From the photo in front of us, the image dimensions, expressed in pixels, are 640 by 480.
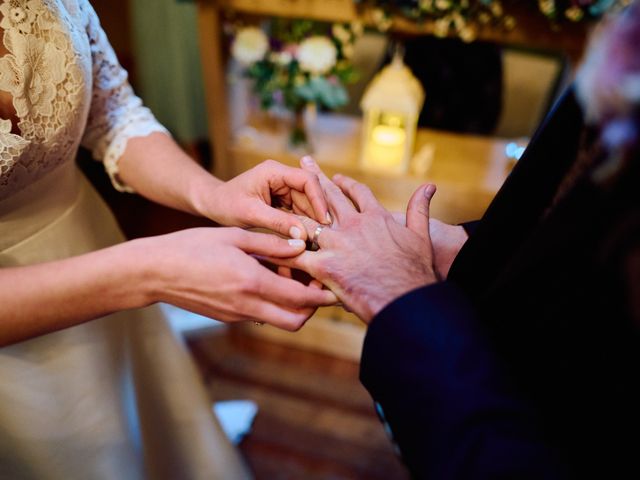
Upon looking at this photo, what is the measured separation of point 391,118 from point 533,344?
1.37m

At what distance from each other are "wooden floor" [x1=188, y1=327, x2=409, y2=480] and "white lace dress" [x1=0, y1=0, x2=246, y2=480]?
0.46 m

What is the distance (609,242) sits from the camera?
42cm

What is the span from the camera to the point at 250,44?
65.3 inches

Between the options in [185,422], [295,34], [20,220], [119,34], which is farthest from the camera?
[119,34]

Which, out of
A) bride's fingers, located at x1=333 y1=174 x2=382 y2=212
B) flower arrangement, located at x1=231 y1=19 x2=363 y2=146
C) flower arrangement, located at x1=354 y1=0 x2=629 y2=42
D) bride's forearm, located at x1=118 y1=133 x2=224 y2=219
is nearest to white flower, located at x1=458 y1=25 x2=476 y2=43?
flower arrangement, located at x1=354 y1=0 x2=629 y2=42

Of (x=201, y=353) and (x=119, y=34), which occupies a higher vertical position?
(x=119, y=34)

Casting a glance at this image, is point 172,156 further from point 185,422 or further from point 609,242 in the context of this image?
point 609,242

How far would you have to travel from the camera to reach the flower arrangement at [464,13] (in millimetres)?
1406

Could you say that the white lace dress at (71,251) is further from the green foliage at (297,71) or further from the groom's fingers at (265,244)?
the green foliage at (297,71)

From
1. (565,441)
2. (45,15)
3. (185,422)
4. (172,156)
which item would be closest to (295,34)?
(172,156)

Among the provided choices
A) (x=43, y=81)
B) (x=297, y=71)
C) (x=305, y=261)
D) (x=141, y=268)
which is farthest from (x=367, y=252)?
(x=297, y=71)

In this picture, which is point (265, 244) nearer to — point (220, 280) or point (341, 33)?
point (220, 280)

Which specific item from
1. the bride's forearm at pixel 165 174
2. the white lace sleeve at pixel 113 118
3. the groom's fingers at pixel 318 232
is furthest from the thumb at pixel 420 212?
the white lace sleeve at pixel 113 118

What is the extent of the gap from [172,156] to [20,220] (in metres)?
0.29
